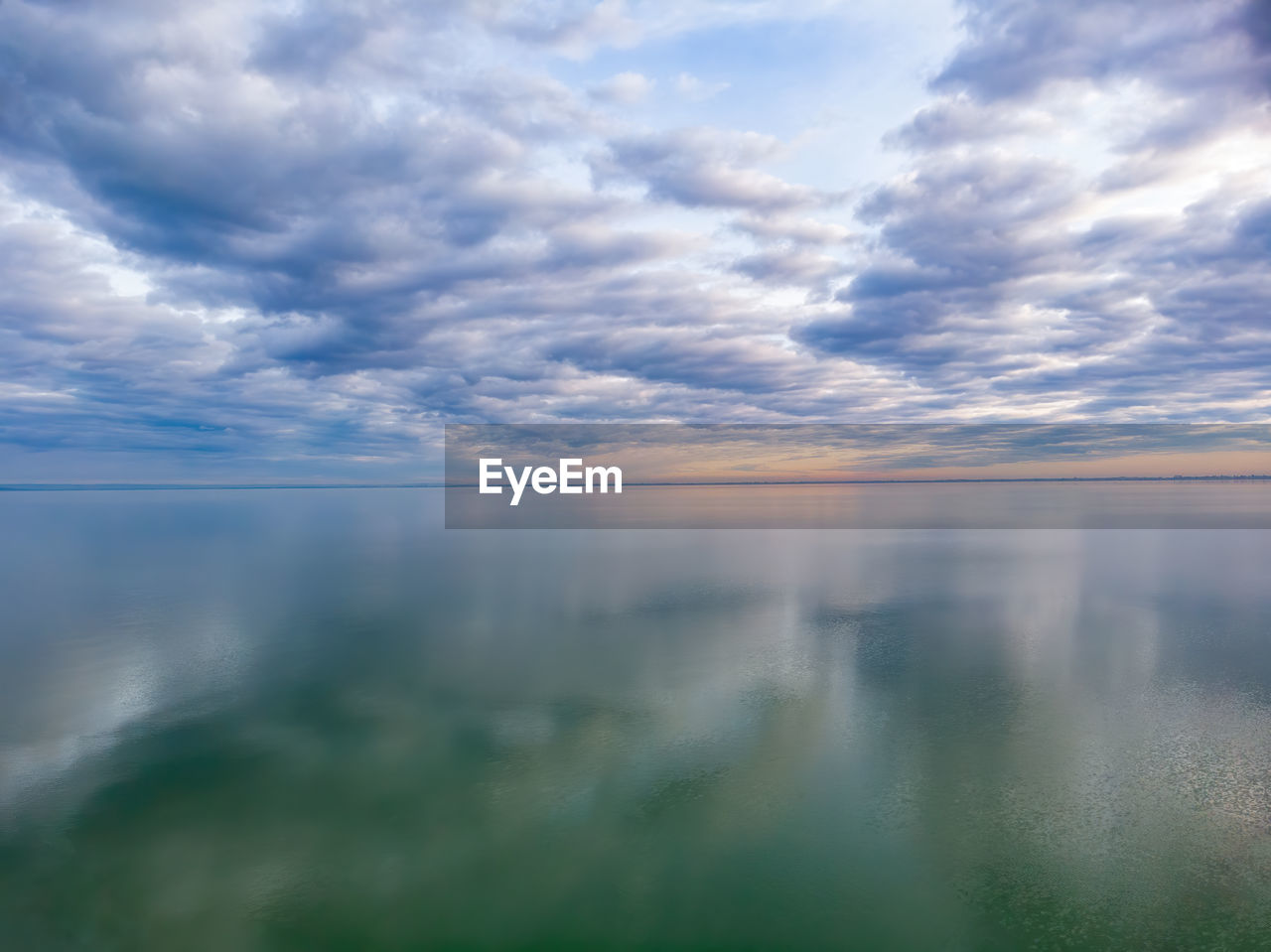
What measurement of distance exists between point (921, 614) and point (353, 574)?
45.7 metres

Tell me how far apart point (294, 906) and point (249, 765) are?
27.9ft

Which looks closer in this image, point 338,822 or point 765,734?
point 338,822

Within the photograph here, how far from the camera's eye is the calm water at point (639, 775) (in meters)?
14.8

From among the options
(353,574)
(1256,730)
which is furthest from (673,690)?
(353,574)

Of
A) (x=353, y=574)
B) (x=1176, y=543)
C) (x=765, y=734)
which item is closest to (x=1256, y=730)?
(x=765, y=734)

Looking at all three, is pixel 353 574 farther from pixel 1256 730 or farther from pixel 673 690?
pixel 1256 730

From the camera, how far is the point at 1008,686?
28.8m

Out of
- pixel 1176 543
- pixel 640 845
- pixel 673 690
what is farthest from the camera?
pixel 1176 543

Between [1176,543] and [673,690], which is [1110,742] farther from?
[1176,543]

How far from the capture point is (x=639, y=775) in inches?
821

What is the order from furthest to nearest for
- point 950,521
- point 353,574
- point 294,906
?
1. point 950,521
2. point 353,574
3. point 294,906

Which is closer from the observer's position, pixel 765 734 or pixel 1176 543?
pixel 765 734

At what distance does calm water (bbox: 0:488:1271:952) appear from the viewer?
14820mm

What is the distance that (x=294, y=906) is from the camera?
15.1m
